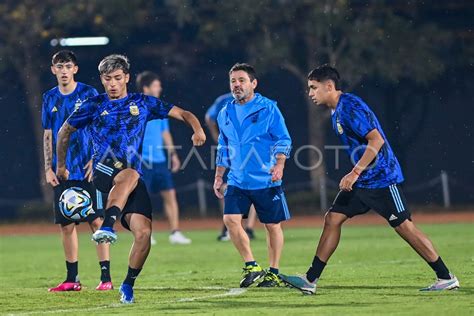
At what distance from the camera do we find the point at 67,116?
39.2 feet

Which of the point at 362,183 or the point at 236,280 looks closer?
→ the point at 362,183

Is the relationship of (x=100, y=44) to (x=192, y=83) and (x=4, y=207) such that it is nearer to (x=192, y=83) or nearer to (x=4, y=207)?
(x=192, y=83)

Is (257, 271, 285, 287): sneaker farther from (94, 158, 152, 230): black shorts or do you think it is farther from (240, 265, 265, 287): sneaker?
(94, 158, 152, 230): black shorts

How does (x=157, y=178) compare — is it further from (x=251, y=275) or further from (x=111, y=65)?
(x=111, y=65)

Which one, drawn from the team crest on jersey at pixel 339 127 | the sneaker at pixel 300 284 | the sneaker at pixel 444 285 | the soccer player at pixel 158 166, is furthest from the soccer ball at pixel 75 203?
the soccer player at pixel 158 166

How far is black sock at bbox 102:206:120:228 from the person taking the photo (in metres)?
9.74

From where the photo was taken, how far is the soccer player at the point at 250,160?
1201 centimetres

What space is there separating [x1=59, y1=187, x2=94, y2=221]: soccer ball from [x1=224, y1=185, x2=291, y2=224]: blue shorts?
159cm

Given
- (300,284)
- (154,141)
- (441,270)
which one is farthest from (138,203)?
(154,141)

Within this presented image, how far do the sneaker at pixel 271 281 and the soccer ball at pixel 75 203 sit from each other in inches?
72.2

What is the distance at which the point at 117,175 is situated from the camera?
33.7ft

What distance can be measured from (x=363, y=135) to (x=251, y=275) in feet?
6.66

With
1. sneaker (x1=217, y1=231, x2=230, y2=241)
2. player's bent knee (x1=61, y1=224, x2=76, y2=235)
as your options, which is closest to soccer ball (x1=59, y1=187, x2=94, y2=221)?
player's bent knee (x1=61, y1=224, x2=76, y2=235)

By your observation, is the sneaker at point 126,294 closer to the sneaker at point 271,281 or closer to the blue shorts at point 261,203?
the sneaker at point 271,281
